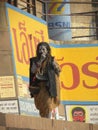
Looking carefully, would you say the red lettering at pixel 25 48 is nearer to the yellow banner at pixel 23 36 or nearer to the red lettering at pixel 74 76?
the yellow banner at pixel 23 36

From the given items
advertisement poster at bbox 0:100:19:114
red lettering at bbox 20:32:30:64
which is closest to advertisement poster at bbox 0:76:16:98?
advertisement poster at bbox 0:100:19:114

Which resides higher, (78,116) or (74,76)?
(74,76)

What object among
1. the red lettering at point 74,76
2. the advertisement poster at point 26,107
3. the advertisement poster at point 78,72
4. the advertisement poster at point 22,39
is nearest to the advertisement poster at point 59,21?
the advertisement poster at point 78,72

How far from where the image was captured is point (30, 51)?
1608cm

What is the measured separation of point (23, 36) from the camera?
15828 mm

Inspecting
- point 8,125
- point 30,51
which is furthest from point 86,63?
point 8,125

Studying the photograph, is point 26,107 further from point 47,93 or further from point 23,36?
point 47,93

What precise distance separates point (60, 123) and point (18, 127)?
42.4 inches

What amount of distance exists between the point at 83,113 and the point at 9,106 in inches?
112

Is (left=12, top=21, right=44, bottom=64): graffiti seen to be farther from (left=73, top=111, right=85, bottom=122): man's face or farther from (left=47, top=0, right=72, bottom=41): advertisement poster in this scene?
(left=47, top=0, right=72, bottom=41): advertisement poster

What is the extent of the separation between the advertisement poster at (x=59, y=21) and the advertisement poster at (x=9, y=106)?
4.57 m

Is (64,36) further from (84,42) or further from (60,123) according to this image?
(60,123)

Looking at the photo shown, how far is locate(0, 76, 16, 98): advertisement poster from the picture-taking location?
14.6 meters

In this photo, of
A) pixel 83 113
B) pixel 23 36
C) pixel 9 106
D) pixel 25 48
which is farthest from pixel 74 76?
pixel 9 106
